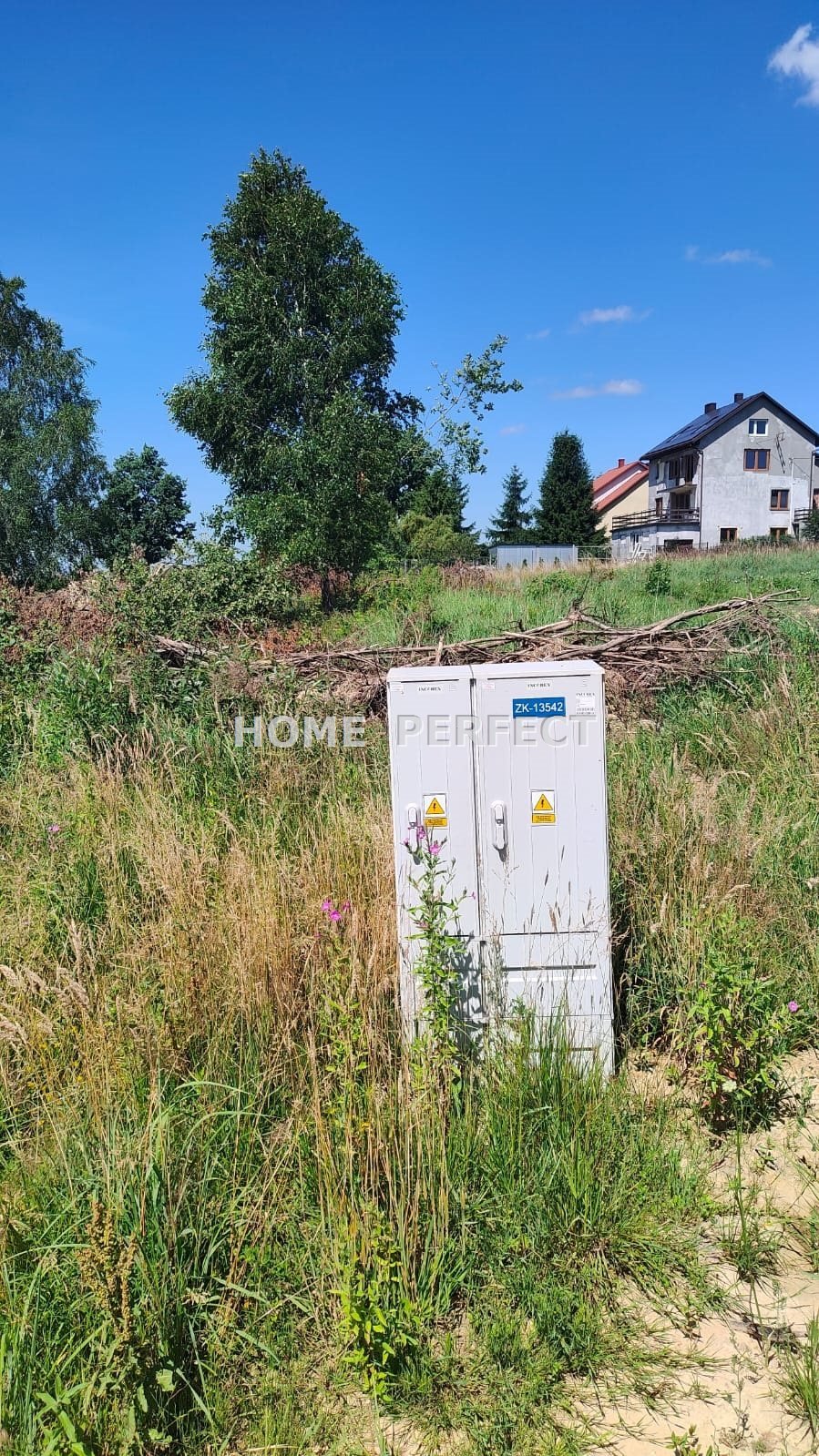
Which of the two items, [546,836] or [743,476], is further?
[743,476]

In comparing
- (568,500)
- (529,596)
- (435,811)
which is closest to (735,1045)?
(435,811)

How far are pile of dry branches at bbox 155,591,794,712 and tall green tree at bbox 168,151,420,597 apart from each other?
38.1ft

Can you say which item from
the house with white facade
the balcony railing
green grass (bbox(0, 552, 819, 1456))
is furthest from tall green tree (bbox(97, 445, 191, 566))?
green grass (bbox(0, 552, 819, 1456))

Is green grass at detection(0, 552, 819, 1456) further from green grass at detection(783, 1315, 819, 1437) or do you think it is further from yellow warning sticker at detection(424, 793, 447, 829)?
yellow warning sticker at detection(424, 793, 447, 829)

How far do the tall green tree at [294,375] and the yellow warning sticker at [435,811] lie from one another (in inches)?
633

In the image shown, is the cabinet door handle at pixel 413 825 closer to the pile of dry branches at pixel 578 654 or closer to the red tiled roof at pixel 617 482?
the pile of dry branches at pixel 578 654

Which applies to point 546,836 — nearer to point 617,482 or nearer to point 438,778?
point 438,778

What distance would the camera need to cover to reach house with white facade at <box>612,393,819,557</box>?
50.2 meters

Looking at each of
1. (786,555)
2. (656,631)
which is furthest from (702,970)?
(786,555)

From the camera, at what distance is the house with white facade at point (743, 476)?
1977 inches

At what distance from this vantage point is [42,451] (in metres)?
29.2

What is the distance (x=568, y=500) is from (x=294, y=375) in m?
33.8

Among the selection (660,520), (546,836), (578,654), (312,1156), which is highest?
(660,520)

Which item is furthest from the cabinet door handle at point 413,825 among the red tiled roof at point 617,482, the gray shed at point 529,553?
the red tiled roof at point 617,482
